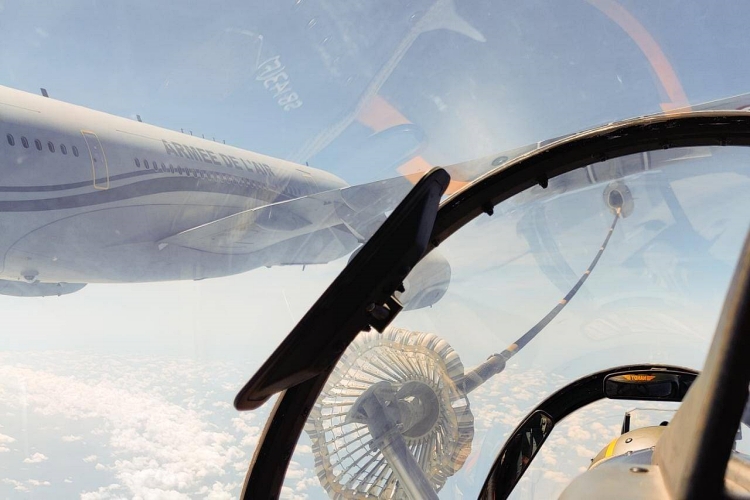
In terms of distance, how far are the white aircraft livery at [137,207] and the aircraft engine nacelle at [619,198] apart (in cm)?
545

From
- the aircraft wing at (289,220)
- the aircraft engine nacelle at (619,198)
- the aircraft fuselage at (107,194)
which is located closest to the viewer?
the aircraft engine nacelle at (619,198)

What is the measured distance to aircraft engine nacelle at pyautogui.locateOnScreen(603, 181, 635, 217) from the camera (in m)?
2.14

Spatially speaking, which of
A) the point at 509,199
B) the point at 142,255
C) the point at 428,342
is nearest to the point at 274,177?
the point at 142,255

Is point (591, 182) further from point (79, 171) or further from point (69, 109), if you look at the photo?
point (69, 109)

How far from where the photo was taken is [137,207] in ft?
27.6

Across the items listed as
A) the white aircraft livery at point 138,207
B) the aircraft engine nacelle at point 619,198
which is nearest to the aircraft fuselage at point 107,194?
the white aircraft livery at point 138,207

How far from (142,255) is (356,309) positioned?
8.65 metres

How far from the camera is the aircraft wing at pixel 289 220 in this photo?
8.80m

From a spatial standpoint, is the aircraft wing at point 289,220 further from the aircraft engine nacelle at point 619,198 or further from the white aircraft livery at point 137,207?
the aircraft engine nacelle at point 619,198

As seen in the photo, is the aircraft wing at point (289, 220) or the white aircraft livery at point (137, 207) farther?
the aircraft wing at point (289, 220)

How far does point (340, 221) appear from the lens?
30.9ft

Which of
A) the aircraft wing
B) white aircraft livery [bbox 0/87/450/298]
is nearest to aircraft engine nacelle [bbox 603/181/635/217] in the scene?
white aircraft livery [bbox 0/87/450/298]

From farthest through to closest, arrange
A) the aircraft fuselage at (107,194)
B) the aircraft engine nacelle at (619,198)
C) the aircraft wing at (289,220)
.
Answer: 1. the aircraft wing at (289,220)
2. the aircraft fuselage at (107,194)
3. the aircraft engine nacelle at (619,198)

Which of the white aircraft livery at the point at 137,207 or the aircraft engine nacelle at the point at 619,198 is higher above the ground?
the white aircraft livery at the point at 137,207
